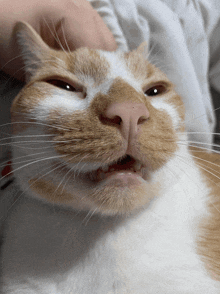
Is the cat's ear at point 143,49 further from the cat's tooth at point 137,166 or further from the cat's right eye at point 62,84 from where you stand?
the cat's tooth at point 137,166

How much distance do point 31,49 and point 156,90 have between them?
0.30 metres

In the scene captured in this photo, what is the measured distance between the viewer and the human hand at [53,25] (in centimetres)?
51

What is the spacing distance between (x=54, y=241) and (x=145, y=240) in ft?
0.65

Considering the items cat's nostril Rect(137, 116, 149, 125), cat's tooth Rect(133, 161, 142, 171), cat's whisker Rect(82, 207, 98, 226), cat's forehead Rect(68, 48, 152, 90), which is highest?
cat's forehead Rect(68, 48, 152, 90)

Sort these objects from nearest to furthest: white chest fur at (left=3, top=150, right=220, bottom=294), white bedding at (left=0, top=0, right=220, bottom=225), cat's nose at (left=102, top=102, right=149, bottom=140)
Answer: cat's nose at (left=102, top=102, right=149, bottom=140), white chest fur at (left=3, top=150, right=220, bottom=294), white bedding at (left=0, top=0, right=220, bottom=225)

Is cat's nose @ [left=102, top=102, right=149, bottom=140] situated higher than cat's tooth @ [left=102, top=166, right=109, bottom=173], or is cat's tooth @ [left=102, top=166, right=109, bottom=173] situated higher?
cat's nose @ [left=102, top=102, right=149, bottom=140]

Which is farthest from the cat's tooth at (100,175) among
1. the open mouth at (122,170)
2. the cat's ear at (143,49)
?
the cat's ear at (143,49)

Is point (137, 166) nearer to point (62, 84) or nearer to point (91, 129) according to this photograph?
point (91, 129)

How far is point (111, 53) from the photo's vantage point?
0.57m

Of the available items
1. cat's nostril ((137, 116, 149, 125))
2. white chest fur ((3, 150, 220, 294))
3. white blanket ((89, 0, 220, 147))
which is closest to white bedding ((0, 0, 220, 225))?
white blanket ((89, 0, 220, 147))

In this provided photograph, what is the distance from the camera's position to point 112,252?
521mm

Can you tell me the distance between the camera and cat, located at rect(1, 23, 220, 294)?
0.41m

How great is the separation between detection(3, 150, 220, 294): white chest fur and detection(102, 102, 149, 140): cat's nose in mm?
155

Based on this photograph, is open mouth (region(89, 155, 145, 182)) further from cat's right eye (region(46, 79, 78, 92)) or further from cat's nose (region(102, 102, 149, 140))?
cat's right eye (region(46, 79, 78, 92))
